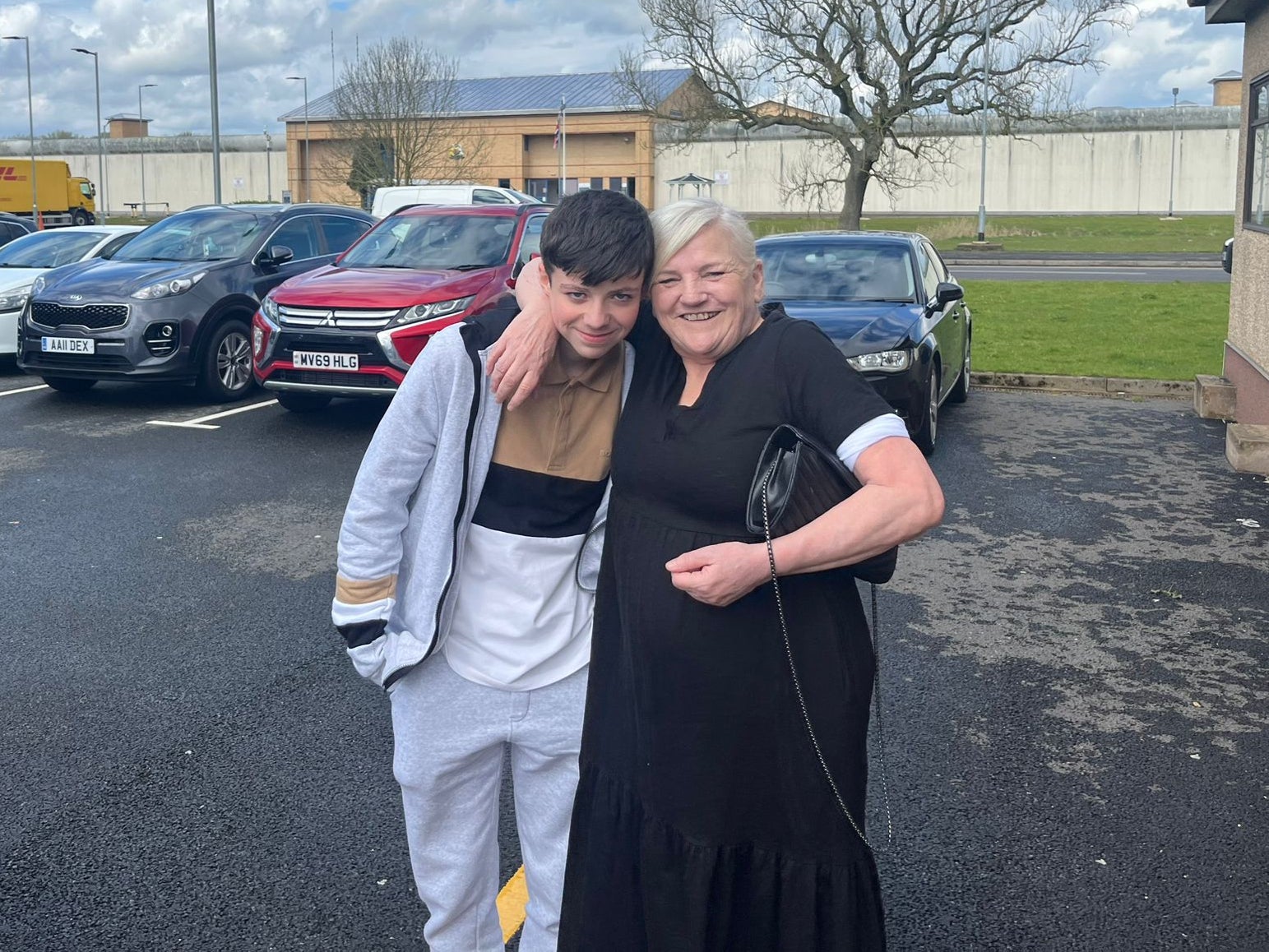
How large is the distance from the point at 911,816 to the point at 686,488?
80.6 inches

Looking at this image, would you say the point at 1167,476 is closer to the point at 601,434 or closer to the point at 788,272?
the point at 788,272

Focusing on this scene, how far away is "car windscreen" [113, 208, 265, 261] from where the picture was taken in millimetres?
12359

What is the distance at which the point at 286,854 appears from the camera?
357cm

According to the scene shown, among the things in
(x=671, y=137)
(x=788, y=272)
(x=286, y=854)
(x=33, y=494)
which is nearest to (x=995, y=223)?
(x=671, y=137)

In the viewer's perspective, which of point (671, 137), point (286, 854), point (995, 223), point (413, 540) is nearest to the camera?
point (413, 540)

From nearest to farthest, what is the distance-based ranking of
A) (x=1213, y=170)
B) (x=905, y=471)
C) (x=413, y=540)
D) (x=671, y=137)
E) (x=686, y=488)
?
(x=905, y=471)
(x=686, y=488)
(x=413, y=540)
(x=671, y=137)
(x=1213, y=170)

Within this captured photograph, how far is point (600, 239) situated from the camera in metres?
2.18

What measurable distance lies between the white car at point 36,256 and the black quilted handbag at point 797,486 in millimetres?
13398

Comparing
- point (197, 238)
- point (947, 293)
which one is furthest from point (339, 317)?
point (947, 293)

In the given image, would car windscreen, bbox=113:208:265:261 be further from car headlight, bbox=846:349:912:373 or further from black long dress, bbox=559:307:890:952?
black long dress, bbox=559:307:890:952

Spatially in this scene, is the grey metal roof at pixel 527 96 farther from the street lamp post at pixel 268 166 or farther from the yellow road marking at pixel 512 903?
the yellow road marking at pixel 512 903

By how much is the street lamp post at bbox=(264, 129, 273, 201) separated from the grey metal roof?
3.37 meters

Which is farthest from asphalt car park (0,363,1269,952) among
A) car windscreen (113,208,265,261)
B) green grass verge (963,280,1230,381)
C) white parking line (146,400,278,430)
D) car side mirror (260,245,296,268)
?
Result: green grass verge (963,280,1230,381)

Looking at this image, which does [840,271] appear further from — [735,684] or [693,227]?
[735,684]
